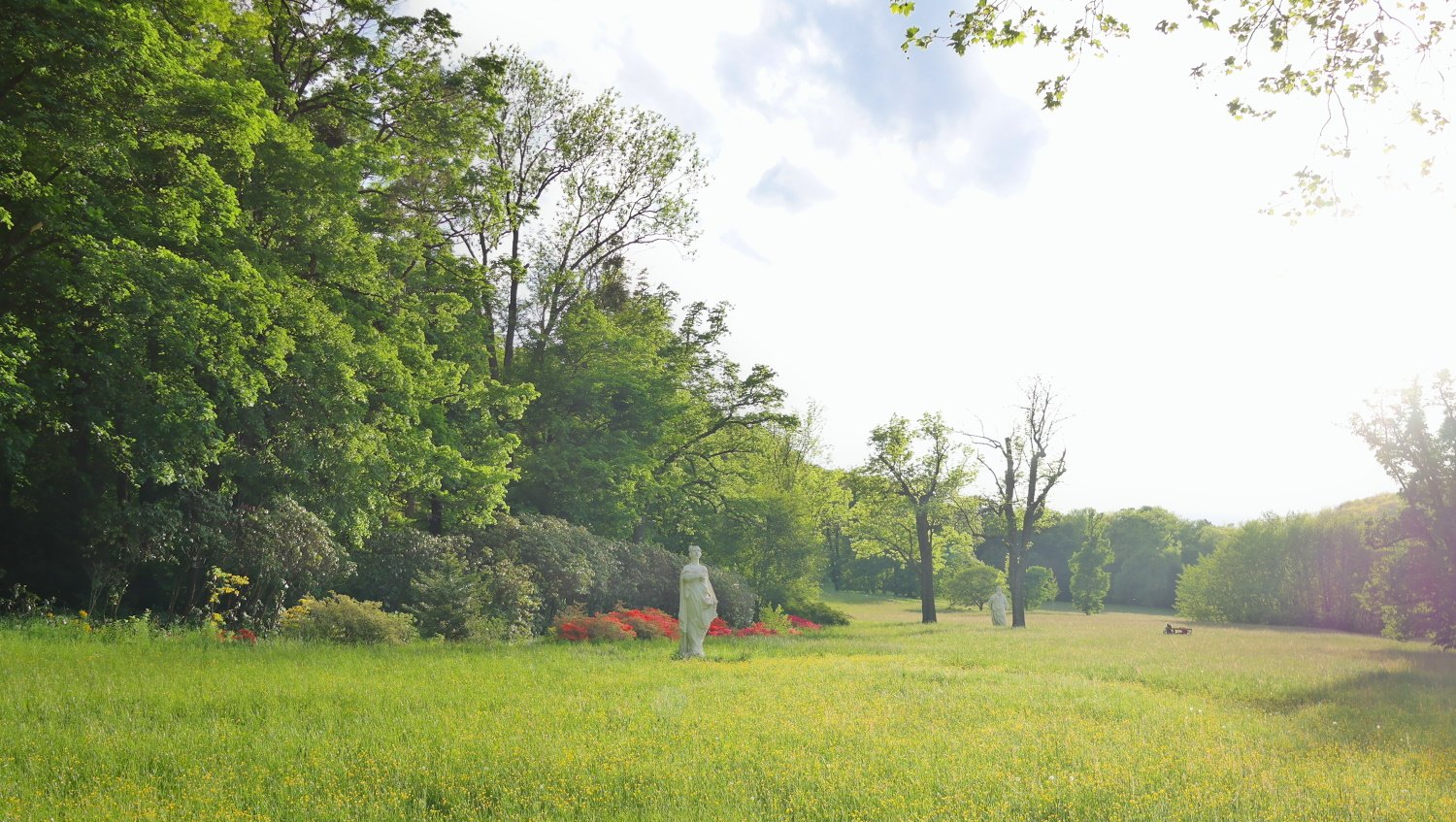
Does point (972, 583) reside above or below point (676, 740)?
below

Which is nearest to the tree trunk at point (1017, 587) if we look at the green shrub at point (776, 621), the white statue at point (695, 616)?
the green shrub at point (776, 621)

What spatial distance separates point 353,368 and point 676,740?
14.0 meters

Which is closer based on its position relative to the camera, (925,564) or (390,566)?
(390,566)

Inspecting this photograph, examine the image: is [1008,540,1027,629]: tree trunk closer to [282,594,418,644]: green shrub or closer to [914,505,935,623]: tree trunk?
[914,505,935,623]: tree trunk

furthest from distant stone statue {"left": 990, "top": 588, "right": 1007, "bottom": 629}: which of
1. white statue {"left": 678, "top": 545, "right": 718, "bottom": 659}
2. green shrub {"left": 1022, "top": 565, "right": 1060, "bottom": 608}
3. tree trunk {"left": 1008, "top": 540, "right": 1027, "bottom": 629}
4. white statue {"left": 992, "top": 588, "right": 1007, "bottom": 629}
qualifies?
green shrub {"left": 1022, "top": 565, "right": 1060, "bottom": 608}

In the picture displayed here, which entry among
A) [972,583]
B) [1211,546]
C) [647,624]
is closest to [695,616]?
[647,624]

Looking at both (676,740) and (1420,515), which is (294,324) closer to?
(676,740)

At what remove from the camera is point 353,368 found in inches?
754

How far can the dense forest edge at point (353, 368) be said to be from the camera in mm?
14438

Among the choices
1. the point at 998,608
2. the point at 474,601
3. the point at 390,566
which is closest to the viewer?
the point at 474,601

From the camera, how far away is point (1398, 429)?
24.8 metres

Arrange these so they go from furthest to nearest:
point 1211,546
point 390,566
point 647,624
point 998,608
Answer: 1. point 1211,546
2. point 998,608
3. point 647,624
4. point 390,566

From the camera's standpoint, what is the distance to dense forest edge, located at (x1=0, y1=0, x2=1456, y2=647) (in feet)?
47.4

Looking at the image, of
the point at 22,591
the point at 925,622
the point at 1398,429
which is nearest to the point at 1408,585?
the point at 1398,429
